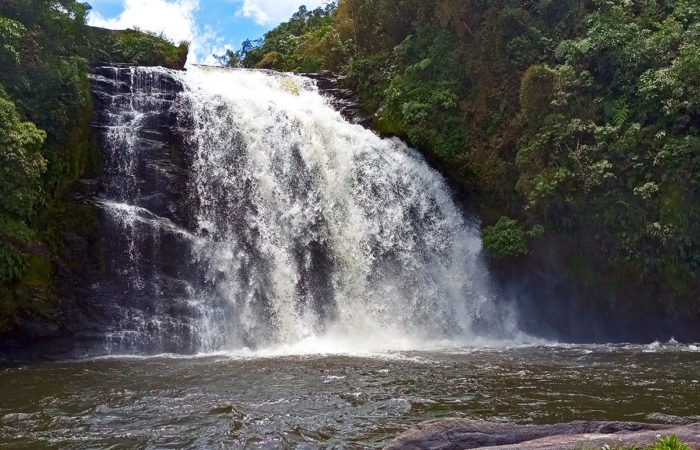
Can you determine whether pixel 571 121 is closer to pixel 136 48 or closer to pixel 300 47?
pixel 136 48

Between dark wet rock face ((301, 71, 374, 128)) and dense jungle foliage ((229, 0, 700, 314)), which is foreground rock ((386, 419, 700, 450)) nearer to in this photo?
dense jungle foliage ((229, 0, 700, 314))

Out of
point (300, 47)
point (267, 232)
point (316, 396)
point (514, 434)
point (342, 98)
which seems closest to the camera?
point (514, 434)

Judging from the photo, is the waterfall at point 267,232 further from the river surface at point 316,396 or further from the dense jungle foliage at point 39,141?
the river surface at point 316,396

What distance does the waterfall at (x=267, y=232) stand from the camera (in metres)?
→ 15.6

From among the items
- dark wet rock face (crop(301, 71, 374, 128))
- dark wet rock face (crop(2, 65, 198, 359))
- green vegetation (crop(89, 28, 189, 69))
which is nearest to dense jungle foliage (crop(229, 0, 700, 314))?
dark wet rock face (crop(301, 71, 374, 128))

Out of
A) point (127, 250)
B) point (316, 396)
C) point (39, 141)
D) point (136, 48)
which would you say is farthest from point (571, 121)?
point (136, 48)

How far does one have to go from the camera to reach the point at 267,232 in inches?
659

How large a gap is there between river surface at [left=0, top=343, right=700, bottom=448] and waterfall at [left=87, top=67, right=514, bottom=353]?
208 centimetres

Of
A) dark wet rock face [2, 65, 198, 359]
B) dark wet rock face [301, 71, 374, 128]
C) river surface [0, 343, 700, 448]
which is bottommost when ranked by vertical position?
river surface [0, 343, 700, 448]

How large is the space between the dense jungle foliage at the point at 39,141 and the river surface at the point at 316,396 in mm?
Answer: 2331

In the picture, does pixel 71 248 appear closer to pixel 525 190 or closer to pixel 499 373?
pixel 499 373

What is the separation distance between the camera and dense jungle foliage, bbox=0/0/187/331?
13641mm

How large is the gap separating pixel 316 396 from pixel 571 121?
34.8 feet

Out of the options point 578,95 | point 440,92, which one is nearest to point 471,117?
point 440,92
